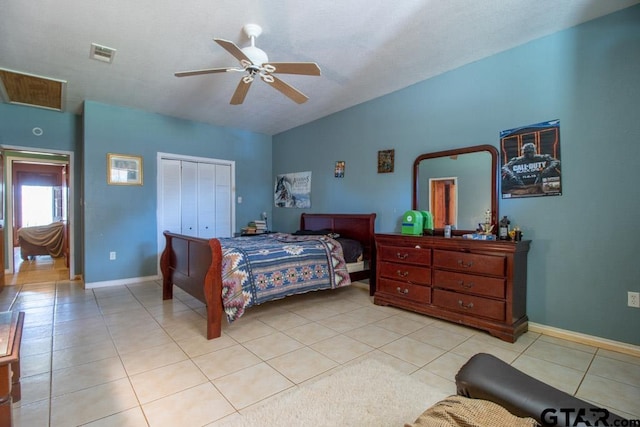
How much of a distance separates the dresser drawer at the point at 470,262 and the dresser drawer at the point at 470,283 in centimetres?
6


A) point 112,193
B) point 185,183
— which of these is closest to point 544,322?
point 185,183

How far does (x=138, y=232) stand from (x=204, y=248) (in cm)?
265

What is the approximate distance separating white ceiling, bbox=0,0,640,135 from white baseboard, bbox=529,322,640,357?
2.62 m

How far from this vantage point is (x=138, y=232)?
478 cm

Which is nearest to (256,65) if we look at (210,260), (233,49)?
(233,49)

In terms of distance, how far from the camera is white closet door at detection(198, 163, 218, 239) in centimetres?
544

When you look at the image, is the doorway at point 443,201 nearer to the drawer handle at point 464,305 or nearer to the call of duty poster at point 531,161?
the call of duty poster at point 531,161

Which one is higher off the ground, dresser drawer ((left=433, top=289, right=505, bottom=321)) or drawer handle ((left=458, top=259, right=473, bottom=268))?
drawer handle ((left=458, top=259, right=473, bottom=268))

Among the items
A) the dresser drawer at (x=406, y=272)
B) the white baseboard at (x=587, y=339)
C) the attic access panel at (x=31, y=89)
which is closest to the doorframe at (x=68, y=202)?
the attic access panel at (x=31, y=89)

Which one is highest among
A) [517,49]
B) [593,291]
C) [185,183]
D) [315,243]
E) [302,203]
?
[517,49]

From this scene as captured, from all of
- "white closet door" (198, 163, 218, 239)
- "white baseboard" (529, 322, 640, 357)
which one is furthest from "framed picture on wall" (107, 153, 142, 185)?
"white baseboard" (529, 322, 640, 357)

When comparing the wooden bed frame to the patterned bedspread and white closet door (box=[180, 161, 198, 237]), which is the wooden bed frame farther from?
white closet door (box=[180, 161, 198, 237])

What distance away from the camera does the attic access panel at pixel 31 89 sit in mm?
3492

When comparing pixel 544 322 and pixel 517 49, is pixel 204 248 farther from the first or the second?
pixel 517 49
